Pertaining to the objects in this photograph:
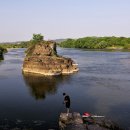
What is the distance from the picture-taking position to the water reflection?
5703 centimetres

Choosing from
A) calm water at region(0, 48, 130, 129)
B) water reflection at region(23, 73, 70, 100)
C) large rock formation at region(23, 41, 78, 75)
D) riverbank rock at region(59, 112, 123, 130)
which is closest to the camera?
riverbank rock at region(59, 112, 123, 130)

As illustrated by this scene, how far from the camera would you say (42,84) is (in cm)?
6725

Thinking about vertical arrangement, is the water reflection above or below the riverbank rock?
below

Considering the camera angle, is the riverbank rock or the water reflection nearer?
the riverbank rock

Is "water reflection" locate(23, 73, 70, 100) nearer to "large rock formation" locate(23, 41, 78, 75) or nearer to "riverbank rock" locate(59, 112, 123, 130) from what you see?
"large rock formation" locate(23, 41, 78, 75)

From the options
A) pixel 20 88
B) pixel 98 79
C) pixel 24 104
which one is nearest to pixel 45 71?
pixel 98 79

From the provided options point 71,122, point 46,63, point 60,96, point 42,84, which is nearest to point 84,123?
point 71,122

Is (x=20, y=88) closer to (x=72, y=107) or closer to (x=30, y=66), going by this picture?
(x=72, y=107)

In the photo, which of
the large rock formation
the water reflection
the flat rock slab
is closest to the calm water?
the water reflection

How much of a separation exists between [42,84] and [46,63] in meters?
19.9

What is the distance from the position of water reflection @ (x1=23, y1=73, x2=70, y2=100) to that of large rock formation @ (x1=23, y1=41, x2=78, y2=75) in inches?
152

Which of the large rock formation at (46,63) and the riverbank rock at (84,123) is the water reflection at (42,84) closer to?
the large rock formation at (46,63)

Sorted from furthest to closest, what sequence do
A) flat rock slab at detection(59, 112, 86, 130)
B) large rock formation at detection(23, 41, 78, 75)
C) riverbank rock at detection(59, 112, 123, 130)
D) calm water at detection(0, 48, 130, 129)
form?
1. large rock formation at detection(23, 41, 78, 75)
2. calm water at detection(0, 48, 130, 129)
3. riverbank rock at detection(59, 112, 123, 130)
4. flat rock slab at detection(59, 112, 86, 130)

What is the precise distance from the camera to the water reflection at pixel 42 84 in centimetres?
5703
